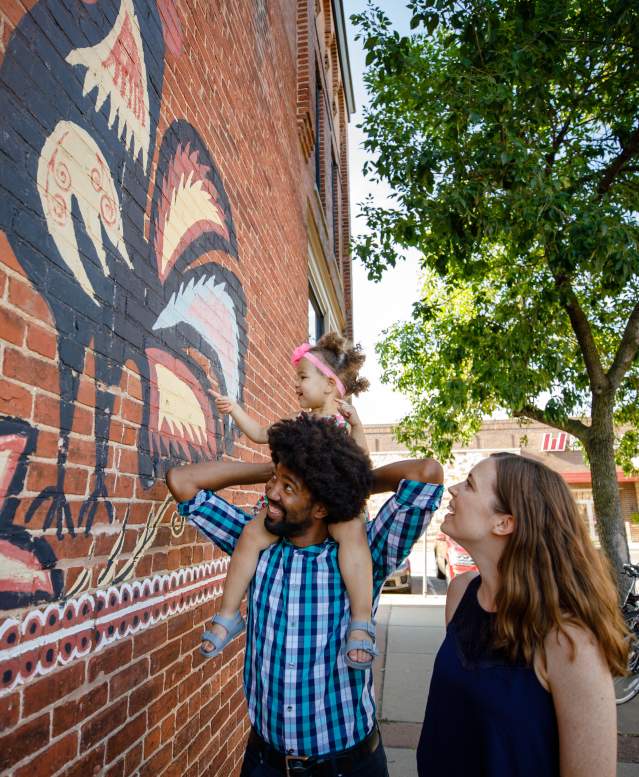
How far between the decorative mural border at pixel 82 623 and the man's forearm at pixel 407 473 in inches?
42.5

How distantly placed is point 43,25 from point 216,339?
193cm

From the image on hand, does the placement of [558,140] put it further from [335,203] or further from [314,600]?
[314,600]

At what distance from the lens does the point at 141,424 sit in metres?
2.47

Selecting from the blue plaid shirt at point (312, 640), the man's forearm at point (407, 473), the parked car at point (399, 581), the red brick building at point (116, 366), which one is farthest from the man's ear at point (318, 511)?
the parked car at point (399, 581)

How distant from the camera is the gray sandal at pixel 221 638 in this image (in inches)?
78.7

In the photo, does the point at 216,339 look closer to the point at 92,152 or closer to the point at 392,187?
the point at 92,152

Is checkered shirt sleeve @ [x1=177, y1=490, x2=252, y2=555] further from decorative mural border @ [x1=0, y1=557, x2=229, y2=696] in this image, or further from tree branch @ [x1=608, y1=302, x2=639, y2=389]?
tree branch @ [x1=608, y1=302, x2=639, y2=389]

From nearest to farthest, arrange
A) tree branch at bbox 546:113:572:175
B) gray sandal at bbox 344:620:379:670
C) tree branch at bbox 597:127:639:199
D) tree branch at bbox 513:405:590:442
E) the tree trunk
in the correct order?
gray sandal at bbox 344:620:379:670, tree branch at bbox 597:127:639:199, the tree trunk, tree branch at bbox 546:113:572:175, tree branch at bbox 513:405:590:442

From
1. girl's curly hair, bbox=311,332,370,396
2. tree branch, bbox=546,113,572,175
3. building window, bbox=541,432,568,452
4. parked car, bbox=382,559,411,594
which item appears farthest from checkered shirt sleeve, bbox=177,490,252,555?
building window, bbox=541,432,568,452

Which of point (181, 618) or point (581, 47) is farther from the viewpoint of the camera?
point (581, 47)

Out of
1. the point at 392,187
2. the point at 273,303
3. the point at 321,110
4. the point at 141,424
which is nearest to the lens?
the point at 141,424

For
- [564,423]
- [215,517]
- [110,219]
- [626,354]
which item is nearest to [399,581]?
[564,423]

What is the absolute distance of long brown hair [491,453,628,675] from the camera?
167 centimetres

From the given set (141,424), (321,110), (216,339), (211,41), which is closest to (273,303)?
(216,339)
